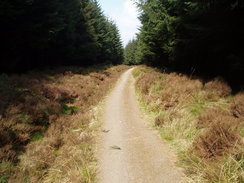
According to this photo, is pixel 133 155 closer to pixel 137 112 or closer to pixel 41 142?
pixel 41 142

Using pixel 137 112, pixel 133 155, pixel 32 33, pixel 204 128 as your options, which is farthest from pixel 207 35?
pixel 32 33

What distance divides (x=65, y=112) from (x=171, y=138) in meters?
5.22

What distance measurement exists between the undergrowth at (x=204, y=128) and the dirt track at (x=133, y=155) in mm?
395

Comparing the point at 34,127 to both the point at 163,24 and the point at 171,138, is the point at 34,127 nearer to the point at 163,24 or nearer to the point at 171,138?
the point at 171,138

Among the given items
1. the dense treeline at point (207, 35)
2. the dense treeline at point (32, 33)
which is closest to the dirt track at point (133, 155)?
the dense treeline at point (207, 35)

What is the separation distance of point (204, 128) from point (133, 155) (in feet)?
8.66

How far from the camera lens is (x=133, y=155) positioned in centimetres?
444

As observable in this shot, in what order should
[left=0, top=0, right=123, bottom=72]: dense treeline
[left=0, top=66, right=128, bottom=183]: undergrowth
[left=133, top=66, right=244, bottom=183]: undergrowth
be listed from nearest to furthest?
1. [left=133, top=66, right=244, bottom=183]: undergrowth
2. [left=0, top=66, right=128, bottom=183]: undergrowth
3. [left=0, top=0, right=123, bottom=72]: dense treeline

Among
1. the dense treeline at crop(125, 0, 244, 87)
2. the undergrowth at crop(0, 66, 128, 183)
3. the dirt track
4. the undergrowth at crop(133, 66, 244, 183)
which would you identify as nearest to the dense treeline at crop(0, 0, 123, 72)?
the undergrowth at crop(0, 66, 128, 183)

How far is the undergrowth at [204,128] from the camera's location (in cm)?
319

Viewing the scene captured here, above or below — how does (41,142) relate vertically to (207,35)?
below

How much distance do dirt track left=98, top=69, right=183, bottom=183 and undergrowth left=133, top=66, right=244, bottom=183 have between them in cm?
39

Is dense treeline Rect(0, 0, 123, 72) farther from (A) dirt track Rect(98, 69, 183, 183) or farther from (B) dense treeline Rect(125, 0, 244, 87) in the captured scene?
(B) dense treeline Rect(125, 0, 244, 87)

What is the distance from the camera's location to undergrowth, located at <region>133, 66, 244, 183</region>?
3189 millimetres
